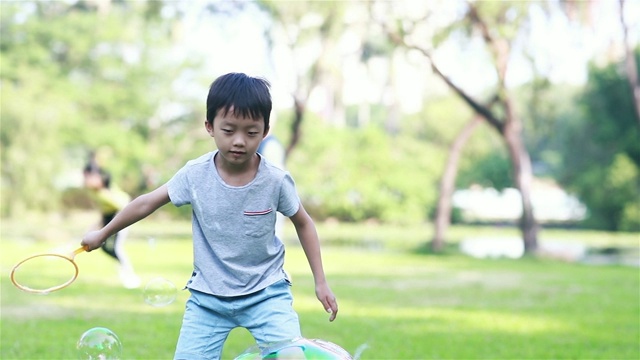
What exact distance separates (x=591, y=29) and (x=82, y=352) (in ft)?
56.5

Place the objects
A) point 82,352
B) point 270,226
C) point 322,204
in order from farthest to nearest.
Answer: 1. point 322,204
2. point 82,352
3. point 270,226

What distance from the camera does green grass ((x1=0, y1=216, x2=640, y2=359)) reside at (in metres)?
7.41

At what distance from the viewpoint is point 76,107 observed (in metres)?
35.6

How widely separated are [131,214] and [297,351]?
3.14 feet

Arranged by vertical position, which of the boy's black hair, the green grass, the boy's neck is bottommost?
the green grass

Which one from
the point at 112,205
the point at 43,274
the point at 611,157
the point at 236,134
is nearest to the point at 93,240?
the point at 236,134

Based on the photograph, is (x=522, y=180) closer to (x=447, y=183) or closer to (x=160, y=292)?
(x=447, y=183)

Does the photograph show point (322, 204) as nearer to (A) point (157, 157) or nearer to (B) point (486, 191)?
(A) point (157, 157)

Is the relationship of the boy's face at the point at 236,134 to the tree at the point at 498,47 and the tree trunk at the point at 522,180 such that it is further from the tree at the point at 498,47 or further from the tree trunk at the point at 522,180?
the tree trunk at the point at 522,180

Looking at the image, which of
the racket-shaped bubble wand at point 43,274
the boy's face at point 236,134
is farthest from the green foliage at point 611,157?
the boy's face at point 236,134

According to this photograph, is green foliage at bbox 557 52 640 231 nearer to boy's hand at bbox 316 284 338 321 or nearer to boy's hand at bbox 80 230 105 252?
boy's hand at bbox 316 284 338 321

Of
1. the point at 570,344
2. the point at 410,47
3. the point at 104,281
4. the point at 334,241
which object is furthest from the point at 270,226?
the point at 334,241

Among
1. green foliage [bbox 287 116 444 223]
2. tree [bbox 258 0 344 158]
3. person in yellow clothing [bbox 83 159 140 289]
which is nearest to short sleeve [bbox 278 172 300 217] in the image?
person in yellow clothing [bbox 83 159 140 289]

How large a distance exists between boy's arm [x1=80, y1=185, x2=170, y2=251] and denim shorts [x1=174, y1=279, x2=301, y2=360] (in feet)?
1.29
